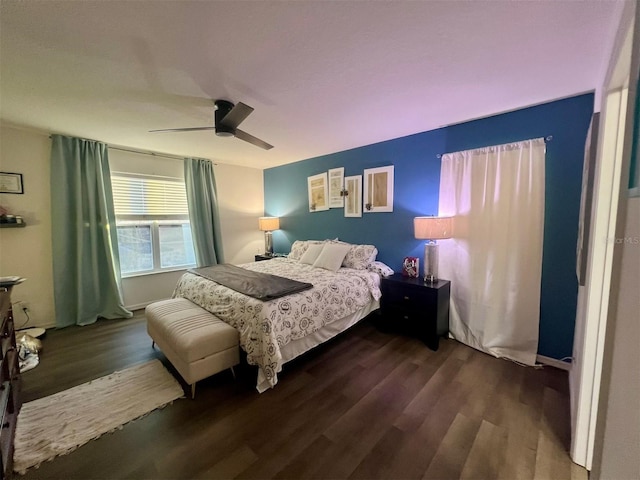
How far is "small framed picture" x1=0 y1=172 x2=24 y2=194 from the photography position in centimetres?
276

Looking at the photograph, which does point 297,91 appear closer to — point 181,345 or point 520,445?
point 181,345

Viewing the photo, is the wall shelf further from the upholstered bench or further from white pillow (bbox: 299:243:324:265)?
white pillow (bbox: 299:243:324:265)

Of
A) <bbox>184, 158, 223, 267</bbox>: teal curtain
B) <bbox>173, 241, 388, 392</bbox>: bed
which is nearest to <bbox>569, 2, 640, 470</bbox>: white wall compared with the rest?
<bbox>173, 241, 388, 392</bbox>: bed

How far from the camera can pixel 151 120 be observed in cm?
256

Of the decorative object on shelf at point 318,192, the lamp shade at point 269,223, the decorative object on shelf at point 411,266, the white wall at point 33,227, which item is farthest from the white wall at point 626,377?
the white wall at point 33,227

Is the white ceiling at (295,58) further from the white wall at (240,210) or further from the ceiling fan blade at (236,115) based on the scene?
the white wall at (240,210)

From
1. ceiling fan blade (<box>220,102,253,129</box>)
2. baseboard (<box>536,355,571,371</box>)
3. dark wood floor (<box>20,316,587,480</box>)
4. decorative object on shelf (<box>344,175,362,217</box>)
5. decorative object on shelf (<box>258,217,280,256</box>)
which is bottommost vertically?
dark wood floor (<box>20,316,587,480</box>)

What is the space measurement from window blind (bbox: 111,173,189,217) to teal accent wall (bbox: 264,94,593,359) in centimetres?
186

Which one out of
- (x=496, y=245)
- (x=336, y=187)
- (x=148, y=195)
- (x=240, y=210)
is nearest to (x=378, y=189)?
(x=336, y=187)

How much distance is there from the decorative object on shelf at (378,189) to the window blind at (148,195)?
3.00 m

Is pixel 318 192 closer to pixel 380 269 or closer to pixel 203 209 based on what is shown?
pixel 380 269

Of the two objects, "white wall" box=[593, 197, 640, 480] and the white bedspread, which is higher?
"white wall" box=[593, 197, 640, 480]

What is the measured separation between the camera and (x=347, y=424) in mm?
1637

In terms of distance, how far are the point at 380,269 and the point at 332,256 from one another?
0.65 m
